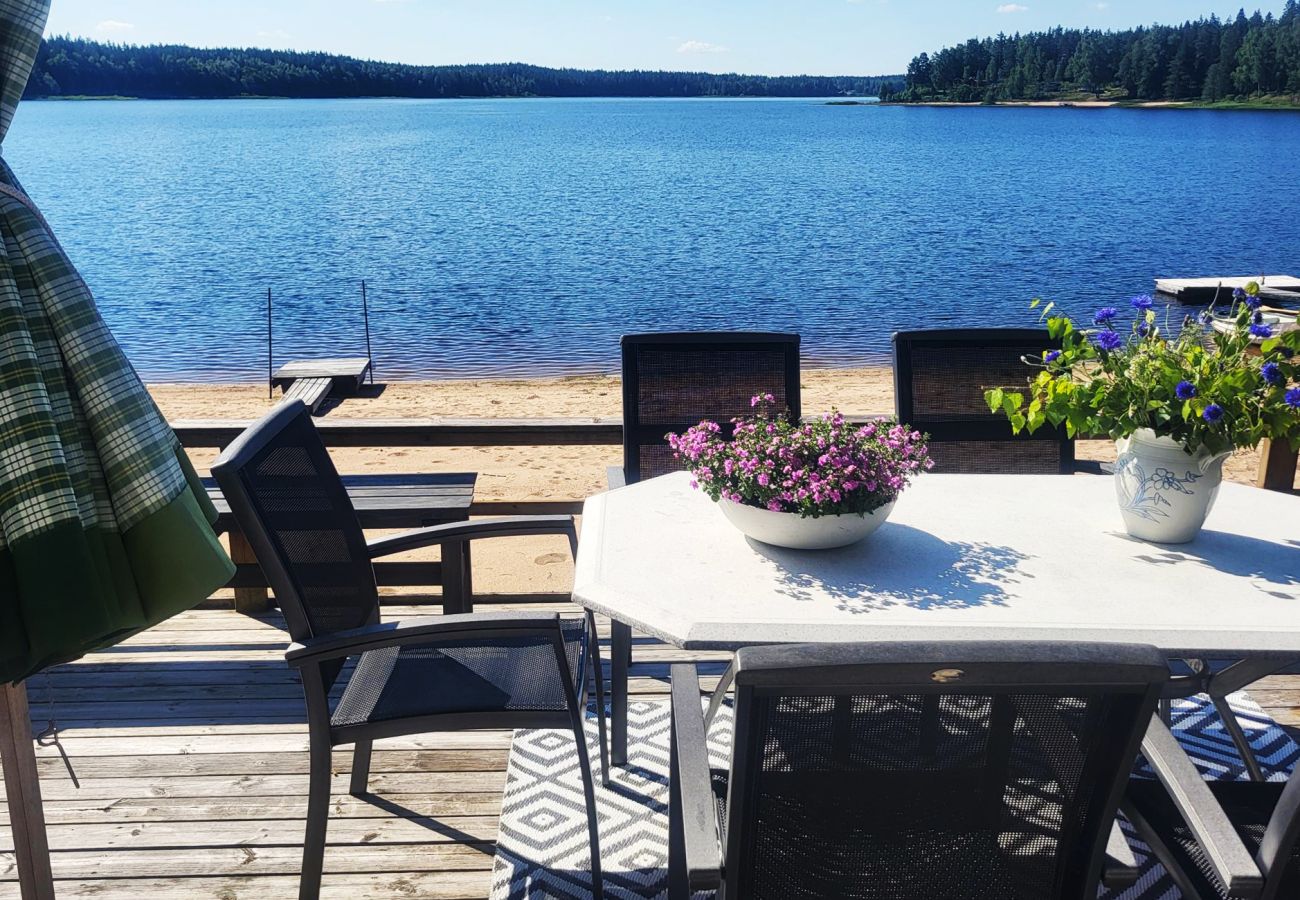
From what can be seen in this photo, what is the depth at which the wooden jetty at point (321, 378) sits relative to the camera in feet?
33.4

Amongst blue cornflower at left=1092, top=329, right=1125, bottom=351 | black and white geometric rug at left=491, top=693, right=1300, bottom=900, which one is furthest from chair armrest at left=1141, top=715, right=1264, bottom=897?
black and white geometric rug at left=491, top=693, right=1300, bottom=900

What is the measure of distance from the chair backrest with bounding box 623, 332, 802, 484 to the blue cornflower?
1.13 m

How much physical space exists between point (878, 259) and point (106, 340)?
20.0 m

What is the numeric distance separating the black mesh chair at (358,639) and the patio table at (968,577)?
22 cm

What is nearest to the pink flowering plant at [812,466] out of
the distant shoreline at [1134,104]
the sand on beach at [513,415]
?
the sand on beach at [513,415]

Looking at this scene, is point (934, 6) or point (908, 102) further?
point (908, 102)

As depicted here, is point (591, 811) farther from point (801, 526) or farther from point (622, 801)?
point (801, 526)

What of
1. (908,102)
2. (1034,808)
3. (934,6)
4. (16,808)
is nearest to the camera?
(1034,808)

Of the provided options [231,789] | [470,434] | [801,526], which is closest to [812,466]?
[801,526]

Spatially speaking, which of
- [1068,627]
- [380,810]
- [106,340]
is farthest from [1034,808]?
[380,810]

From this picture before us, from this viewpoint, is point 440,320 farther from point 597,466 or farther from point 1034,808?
point 1034,808

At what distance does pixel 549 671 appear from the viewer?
218 cm

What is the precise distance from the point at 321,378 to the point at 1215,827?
1011 cm

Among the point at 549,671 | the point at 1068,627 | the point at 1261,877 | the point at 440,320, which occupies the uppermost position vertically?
the point at 1068,627
